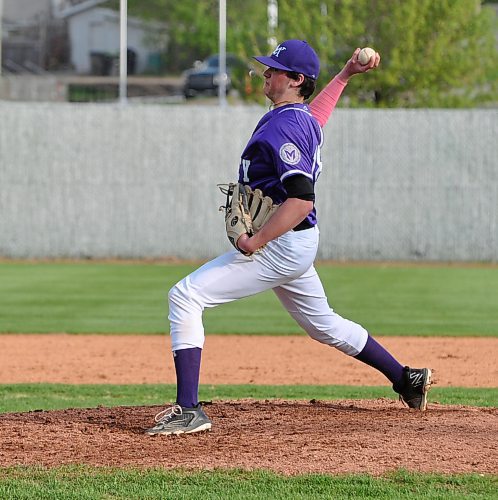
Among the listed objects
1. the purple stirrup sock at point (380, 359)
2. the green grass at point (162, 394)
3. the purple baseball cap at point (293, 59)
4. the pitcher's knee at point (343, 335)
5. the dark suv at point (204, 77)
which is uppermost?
the dark suv at point (204, 77)

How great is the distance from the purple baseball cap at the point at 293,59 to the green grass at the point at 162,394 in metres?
2.86

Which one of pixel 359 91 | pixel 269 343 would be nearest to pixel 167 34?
pixel 359 91

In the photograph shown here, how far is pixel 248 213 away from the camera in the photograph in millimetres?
5867

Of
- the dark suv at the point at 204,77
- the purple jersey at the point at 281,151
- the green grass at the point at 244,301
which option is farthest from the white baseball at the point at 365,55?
the dark suv at the point at 204,77

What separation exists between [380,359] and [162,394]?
2373 millimetres

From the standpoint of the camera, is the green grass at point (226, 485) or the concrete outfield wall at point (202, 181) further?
the concrete outfield wall at point (202, 181)

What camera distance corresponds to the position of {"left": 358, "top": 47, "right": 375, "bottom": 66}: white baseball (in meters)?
6.30

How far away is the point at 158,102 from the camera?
28.0m

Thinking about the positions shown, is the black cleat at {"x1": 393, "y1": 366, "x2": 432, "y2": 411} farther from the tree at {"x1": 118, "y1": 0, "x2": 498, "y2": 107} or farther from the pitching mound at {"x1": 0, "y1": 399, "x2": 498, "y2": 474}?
the tree at {"x1": 118, "y1": 0, "x2": 498, "y2": 107}

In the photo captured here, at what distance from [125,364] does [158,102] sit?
18.6 m

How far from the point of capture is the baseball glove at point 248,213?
5828 millimetres

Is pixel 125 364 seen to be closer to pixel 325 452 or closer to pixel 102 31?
pixel 325 452

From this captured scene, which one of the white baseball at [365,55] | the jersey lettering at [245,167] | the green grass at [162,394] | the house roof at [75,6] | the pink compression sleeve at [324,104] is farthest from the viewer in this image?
the house roof at [75,6]

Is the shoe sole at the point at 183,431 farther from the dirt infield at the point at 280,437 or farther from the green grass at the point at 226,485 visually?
the green grass at the point at 226,485
